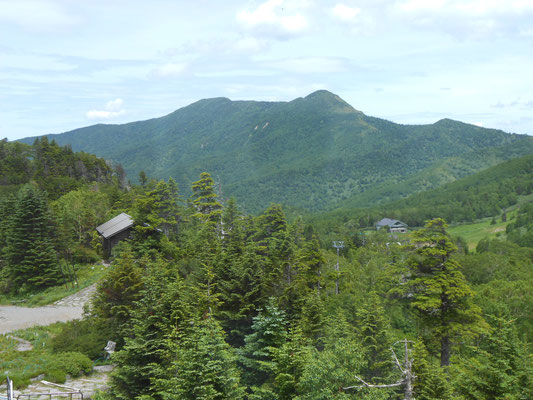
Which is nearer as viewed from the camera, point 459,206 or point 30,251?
point 30,251

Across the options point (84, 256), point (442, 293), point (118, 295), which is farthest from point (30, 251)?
point (442, 293)

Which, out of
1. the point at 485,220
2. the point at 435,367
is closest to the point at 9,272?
the point at 435,367

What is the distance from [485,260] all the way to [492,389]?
43806 mm

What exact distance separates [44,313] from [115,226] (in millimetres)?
12968

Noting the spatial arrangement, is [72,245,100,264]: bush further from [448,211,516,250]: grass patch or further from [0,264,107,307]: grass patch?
[448,211,516,250]: grass patch

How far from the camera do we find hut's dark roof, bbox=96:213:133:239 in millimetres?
38125

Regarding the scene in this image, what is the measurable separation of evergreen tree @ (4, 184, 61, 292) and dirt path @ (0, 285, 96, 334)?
144 inches

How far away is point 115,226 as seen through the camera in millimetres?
40156

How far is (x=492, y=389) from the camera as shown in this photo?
1464 cm

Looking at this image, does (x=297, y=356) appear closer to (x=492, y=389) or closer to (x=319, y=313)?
(x=319, y=313)

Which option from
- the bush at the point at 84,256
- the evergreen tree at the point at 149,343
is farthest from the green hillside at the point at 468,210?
the evergreen tree at the point at 149,343

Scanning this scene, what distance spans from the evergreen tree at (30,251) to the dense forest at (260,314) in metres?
0.13

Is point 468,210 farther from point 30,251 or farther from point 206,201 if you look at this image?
point 30,251

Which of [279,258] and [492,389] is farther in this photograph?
[279,258]
